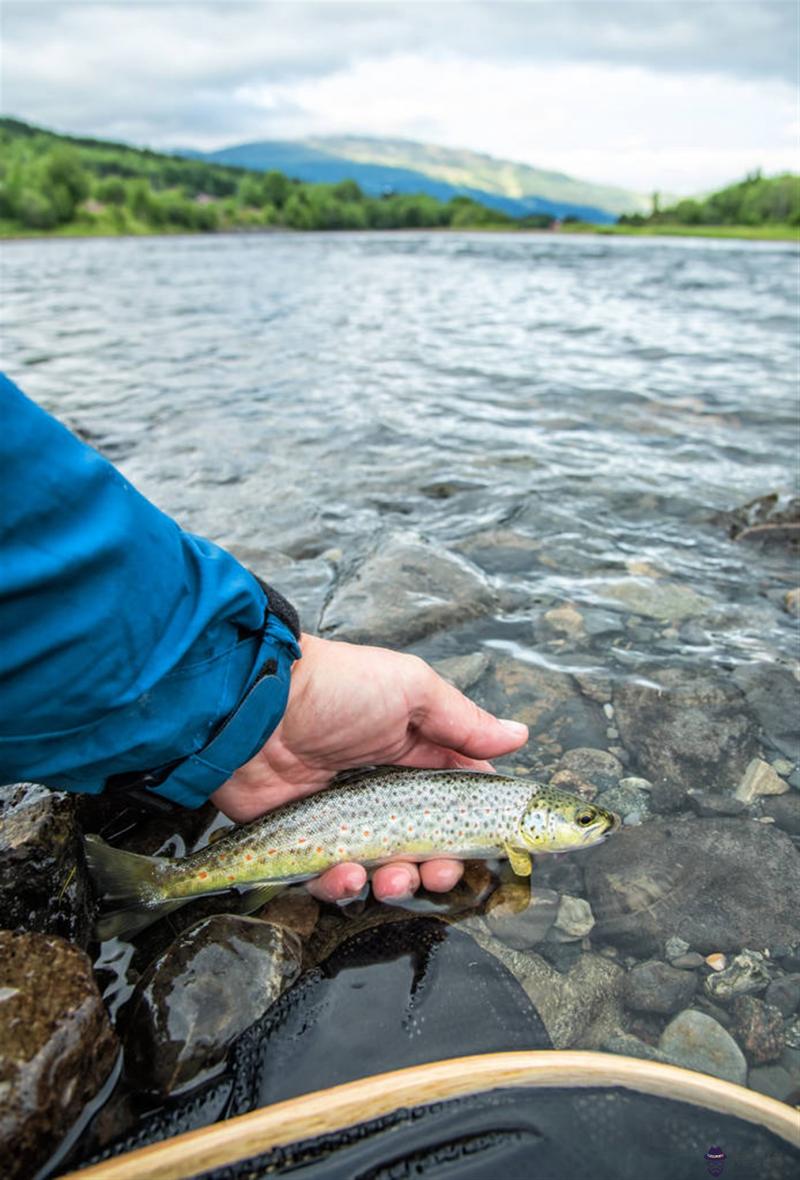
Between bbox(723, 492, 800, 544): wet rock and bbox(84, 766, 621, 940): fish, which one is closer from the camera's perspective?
bbox(84, 766, 621, 940): fish

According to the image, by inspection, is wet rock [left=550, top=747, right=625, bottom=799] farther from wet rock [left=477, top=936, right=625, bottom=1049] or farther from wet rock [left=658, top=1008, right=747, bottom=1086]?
wet rock [left=658, top=1008, right=747, bottom=1086]

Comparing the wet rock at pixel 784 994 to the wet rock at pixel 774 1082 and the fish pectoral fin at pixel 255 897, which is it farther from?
the fish pectoral fin at pixel 255 897

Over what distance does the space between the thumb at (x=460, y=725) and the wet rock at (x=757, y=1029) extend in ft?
4.34

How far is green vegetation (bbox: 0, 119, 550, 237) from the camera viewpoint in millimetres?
101887

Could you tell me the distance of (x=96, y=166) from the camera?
16125cm

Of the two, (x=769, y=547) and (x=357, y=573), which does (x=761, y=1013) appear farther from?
(x=769, y=547)

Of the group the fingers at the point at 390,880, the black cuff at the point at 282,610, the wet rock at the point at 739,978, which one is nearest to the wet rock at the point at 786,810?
the wet rock at the point at 739,978

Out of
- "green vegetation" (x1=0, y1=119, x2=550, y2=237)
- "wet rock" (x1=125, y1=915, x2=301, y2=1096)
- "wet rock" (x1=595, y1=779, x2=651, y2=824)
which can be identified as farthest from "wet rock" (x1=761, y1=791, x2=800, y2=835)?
"green vegetation" (x1=0, y1=119, x2=550, y2=237)

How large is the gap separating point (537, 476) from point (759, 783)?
5.04 meters

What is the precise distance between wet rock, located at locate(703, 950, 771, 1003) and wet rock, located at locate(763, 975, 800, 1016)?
0.11ft

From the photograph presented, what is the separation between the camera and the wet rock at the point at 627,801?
371 centimetres

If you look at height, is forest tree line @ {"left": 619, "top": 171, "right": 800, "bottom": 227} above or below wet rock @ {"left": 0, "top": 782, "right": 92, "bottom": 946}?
above

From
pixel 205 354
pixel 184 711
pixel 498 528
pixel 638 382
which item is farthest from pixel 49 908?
pixel 205 354

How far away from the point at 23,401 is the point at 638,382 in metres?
12.5
